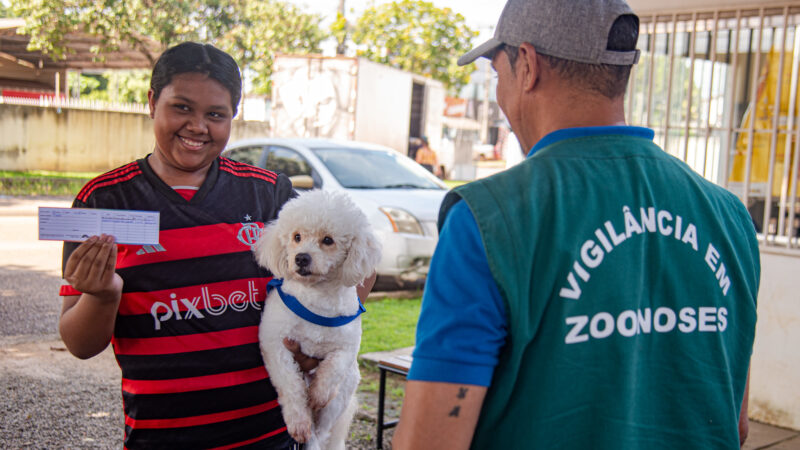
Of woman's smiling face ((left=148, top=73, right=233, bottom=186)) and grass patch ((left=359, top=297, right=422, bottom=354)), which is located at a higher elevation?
woman's smiling face ((left=148, top=73, right=233, bottom=186))

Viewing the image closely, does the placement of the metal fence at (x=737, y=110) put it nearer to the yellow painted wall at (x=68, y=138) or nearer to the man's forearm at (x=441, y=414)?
the man's forearm at (x=441, y=414)

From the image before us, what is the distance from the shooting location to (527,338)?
121 cm

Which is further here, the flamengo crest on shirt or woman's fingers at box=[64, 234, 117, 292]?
woman's fingers at box=[64, 234, 117, 292]

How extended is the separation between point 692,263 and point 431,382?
554 mm

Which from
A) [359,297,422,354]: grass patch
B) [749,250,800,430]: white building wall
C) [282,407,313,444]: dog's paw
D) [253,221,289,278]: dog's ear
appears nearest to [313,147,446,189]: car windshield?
[359,297,422,354]: grass patch

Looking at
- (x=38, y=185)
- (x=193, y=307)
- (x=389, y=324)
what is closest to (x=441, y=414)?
(x=193, y=307)

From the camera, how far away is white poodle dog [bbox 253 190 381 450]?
6.97 ft

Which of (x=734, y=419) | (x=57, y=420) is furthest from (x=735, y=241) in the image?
(x=57, y=420)

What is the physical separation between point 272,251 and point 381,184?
21.5 feet

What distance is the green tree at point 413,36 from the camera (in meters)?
30.8

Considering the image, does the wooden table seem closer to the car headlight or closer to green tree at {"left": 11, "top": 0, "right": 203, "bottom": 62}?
the car headlight

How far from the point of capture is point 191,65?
2.06 meters

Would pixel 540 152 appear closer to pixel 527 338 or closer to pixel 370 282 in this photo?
pixel 527 338

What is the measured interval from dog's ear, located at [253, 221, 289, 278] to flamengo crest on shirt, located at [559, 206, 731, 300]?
1176 mm
